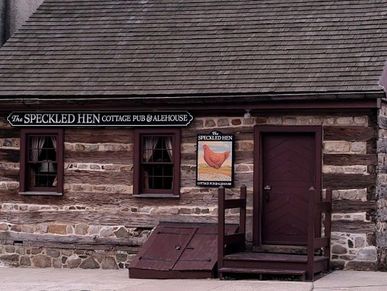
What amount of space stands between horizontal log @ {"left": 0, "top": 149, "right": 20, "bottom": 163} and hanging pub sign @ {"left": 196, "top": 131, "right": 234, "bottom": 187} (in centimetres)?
374

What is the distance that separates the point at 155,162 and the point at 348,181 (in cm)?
364

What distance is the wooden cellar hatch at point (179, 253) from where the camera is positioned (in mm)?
14891

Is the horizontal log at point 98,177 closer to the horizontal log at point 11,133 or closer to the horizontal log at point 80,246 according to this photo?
the horizontal log at point 80,246

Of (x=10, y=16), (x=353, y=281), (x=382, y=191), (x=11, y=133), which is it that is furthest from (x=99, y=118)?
(x=10, y=16)

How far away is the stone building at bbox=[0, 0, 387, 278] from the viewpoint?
1551cm

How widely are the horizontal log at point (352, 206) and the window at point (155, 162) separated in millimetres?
3041

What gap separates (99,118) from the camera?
1703 cm

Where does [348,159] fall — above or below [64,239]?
above

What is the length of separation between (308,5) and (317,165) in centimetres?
403

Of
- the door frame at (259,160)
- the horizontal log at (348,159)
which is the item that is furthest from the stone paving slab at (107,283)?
the horizontal log at (348,159)

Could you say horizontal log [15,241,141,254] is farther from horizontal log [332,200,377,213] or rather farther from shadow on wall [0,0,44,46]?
shadow on wall [0,0,44,46]

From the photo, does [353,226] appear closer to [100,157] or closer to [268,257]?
[268,257]

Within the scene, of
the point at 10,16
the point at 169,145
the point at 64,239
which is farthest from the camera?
the point at 10,16

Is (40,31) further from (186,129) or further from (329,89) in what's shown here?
(329,89)
